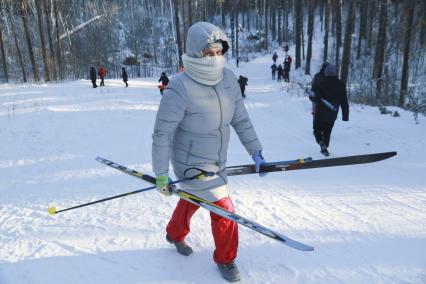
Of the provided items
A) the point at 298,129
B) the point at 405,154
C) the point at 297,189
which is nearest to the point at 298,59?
the point at 298,129

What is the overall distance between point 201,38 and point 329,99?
4.34 m

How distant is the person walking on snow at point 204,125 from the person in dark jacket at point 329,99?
12.2 feet

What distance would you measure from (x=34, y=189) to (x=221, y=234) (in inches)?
142

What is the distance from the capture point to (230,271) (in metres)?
2.71

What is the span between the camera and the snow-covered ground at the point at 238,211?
2867 mm

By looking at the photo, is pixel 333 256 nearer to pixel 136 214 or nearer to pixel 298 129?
pixel 136 214

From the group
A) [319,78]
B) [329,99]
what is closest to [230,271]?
[329,99]

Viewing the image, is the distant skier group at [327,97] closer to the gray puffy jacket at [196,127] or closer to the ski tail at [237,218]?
the gray puffy jacket at [196,127]

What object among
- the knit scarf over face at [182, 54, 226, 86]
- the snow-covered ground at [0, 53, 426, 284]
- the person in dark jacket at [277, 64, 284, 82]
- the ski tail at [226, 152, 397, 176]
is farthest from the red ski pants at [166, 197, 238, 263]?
the person in dark jacket at [277, 64, 284, 82]

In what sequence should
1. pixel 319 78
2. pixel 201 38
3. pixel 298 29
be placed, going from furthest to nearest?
1. pixel 298 29
2. pixel 319 78
3. pixel 201 38

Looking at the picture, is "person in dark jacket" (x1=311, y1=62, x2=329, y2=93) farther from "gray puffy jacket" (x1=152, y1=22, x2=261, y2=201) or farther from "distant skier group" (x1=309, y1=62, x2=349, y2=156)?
"gray puffy jacket" (x1=152, y1=22, x2=261, y2=201)

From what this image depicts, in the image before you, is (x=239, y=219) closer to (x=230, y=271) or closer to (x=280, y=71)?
(x=230, y=271)

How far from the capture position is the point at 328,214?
3861 millimetres

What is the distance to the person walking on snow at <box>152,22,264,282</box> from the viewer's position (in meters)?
2.38
